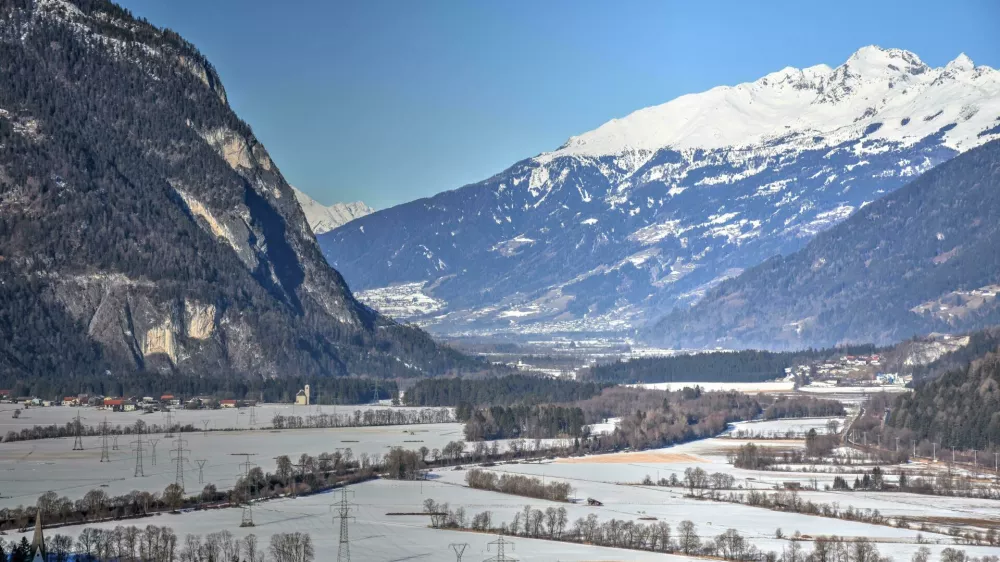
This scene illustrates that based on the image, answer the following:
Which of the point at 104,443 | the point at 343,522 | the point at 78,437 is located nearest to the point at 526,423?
the point at 78,437

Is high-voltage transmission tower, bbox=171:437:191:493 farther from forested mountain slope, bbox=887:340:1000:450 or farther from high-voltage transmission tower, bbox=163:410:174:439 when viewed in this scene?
forested mountain slope, bbox=887:340:1000:450

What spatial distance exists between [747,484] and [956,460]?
31736mm

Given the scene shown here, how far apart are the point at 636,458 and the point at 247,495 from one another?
53592 mm

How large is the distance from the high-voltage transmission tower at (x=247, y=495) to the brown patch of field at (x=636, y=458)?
3100cm

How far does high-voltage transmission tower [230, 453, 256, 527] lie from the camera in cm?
10968

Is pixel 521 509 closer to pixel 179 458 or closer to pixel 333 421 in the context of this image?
pixel 179 458

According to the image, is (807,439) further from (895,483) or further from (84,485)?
(84,485)

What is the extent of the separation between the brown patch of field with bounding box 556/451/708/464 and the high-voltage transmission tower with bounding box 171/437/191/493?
3575cm

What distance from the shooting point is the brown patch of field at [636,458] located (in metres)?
162

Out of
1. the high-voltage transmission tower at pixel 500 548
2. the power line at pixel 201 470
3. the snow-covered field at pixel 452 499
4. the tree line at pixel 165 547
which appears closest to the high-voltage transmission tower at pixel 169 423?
the snow-covered field at pixel 452 499

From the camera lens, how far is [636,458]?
547ft

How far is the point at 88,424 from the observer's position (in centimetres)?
17488

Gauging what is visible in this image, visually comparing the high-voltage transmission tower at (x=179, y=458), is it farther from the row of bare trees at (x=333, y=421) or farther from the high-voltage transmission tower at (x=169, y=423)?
the row of bare trees at (x=333, y=421)

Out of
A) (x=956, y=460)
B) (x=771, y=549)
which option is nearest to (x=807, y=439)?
(x=956, y=460)
